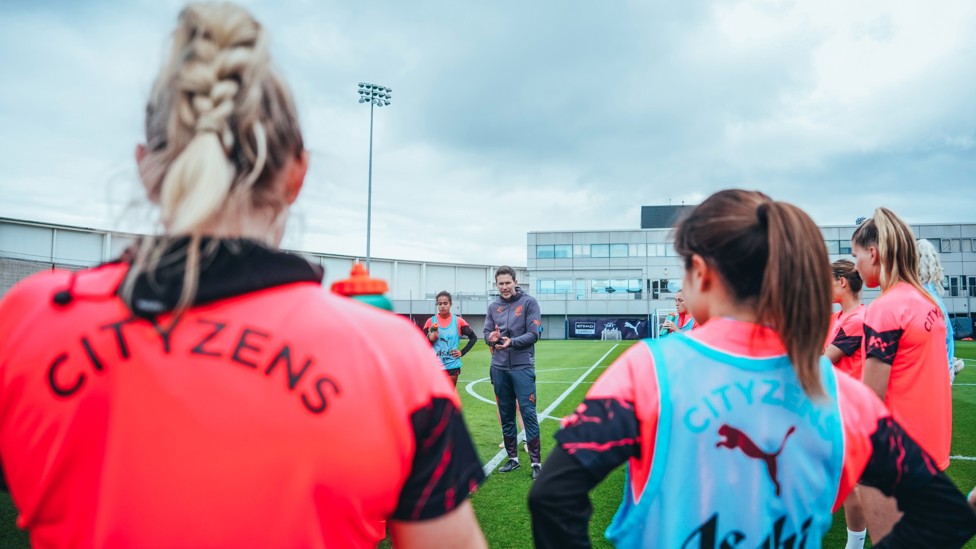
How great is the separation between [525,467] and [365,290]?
20.8 feet

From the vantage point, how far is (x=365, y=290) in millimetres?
1349

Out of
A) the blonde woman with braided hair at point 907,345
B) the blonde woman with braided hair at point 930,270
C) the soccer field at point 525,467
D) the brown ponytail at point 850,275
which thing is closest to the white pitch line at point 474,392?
the soccer field at point 525,467

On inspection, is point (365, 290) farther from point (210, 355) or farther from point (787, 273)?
point (787, 273)

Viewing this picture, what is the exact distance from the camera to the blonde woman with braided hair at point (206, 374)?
969 mm

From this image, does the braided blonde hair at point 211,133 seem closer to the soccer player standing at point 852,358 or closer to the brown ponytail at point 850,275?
the soccer player standing at point 852,358

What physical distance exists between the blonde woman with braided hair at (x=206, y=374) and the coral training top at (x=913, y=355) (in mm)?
3142

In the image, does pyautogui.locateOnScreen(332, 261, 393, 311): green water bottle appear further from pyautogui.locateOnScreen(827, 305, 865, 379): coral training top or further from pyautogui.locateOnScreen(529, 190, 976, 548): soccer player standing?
pyautogui.locateOnScreen(827, 305, 865, 379): coral training top

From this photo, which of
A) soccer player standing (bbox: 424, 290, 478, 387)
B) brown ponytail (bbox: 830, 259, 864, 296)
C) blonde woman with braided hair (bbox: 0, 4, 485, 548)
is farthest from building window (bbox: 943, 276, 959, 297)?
blonde woman with braided hair (bbox: 0, 4, 485, 548)

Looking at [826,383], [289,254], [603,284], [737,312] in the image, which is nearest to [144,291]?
[289,254]

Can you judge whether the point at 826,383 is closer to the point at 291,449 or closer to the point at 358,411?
the point at 358,411

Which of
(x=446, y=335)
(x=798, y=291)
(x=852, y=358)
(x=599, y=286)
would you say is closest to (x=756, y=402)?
(x=798, y=291)

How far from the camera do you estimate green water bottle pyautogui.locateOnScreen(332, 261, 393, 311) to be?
1.32m

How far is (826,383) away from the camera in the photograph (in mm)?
1597

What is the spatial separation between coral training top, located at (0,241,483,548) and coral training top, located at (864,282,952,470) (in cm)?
317
